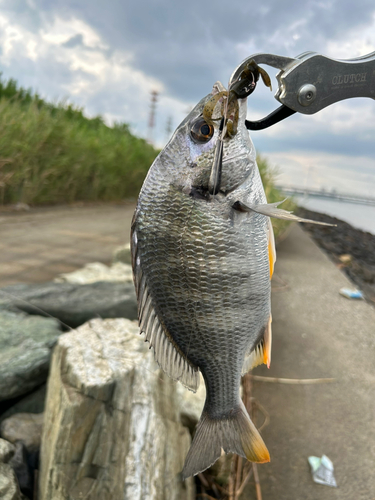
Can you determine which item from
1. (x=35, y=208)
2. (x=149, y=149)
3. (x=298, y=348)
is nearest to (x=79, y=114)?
(x=149, y=149)

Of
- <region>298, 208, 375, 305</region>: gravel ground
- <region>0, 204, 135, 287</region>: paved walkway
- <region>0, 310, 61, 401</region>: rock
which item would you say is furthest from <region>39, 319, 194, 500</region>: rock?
<region>298, 208, 375, 305</region>: gravel ground

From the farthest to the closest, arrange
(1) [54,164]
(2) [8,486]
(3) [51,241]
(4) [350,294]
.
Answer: (4) [350,294] → (1) [54,164] → (3) [51,241] → (2) [8,486]

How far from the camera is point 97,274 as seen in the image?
8.50 feet

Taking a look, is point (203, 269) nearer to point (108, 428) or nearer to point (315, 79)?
point (315, 79)

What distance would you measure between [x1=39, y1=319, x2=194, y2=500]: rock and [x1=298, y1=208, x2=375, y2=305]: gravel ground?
3.89m

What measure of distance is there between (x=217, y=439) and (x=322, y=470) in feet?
5.16

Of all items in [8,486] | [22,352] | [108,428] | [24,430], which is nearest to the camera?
[8,486]

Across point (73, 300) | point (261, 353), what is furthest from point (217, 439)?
point (73, 300)

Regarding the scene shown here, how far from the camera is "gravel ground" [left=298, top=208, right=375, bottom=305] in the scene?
5.69 m

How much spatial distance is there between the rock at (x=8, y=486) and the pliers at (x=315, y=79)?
Result: 135cm

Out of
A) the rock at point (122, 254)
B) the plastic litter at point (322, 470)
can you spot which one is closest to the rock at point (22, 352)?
the rock at point (122, 254)

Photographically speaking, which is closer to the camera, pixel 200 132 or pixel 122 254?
pixel 200 132

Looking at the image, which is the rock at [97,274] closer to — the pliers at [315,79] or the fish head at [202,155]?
the fish head at [202,155]

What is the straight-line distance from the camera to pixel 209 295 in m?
0.76
